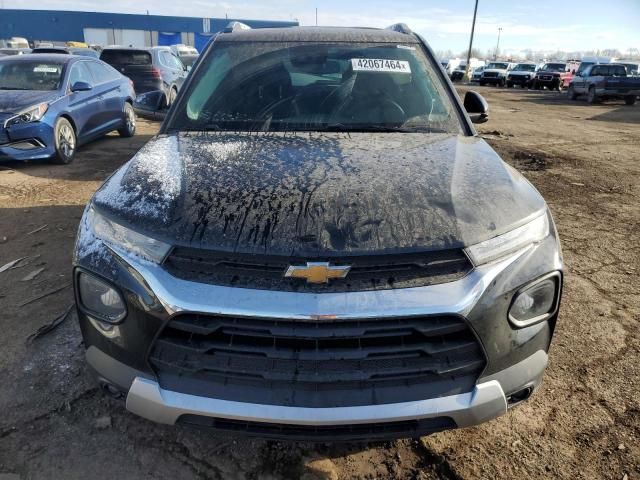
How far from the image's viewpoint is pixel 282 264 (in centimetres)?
169

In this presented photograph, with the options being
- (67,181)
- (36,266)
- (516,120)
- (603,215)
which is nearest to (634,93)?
(516,120)

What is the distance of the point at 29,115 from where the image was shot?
268 inches

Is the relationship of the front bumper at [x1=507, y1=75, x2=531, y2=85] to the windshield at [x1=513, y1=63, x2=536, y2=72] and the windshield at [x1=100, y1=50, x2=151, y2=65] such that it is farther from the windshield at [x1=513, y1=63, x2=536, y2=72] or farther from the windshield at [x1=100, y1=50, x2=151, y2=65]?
the windshield at [x1=100, y1=50, x2=151, y2=65]

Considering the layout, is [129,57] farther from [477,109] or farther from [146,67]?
[477,109]

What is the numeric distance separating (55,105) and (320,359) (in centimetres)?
719

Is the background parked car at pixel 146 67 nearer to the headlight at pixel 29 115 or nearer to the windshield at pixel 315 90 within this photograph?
the headlight at pixel 29 115

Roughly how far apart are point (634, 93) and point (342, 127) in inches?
867

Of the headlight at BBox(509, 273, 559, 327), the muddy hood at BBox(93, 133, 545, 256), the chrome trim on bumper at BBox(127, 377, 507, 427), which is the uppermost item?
the muddy hood at BBox(93, 133, 545, 256)

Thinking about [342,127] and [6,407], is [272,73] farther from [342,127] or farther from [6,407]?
[6,407]

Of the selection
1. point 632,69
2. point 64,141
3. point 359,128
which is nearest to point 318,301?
point 359,128

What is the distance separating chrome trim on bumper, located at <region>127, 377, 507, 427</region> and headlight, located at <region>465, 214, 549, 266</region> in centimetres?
45

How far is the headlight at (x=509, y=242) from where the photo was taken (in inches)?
68.7

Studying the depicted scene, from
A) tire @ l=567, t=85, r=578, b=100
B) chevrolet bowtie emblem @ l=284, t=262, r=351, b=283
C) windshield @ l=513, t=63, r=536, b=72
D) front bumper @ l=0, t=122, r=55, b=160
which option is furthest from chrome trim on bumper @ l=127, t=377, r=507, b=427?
windshield @ l=513, t=63, r=536, b=72

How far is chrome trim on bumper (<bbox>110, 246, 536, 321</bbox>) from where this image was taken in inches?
62.8
